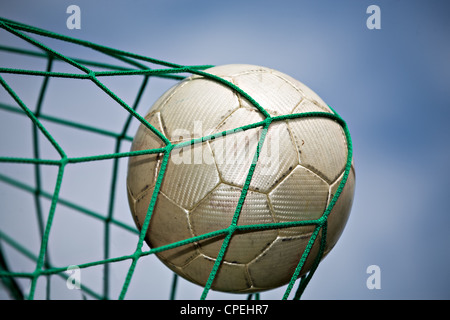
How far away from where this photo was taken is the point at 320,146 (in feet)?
9.30

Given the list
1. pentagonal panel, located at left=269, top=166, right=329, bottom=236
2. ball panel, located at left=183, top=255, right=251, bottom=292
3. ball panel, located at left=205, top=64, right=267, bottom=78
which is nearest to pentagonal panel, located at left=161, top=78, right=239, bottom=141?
ball panel, located at left=205, top=64, right=267, bottom=78

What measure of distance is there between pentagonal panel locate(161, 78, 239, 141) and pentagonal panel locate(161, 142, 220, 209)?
10 cm

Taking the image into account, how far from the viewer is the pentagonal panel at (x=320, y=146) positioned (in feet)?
9.08

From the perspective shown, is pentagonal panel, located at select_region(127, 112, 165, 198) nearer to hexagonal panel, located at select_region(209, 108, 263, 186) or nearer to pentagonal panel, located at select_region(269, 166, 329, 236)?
hexagonal panel, located at select_region(209, 108, 263, 186)

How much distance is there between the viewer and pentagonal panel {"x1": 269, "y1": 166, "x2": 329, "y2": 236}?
8.80 feet

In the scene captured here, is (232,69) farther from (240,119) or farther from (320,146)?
(320,146)

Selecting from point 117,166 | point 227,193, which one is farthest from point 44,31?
point 117,166

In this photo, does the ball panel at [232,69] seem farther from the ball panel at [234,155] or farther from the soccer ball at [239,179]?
the ball panel at [234,155]

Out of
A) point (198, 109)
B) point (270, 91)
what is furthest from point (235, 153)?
point (270, 91)

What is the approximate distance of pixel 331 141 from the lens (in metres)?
2.91

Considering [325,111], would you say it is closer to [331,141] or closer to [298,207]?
[331,141]

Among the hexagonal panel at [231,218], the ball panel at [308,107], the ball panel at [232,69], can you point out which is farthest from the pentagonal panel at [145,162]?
the ball panel at [308,107]

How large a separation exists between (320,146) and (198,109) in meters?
0.74

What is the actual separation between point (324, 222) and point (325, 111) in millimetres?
705
